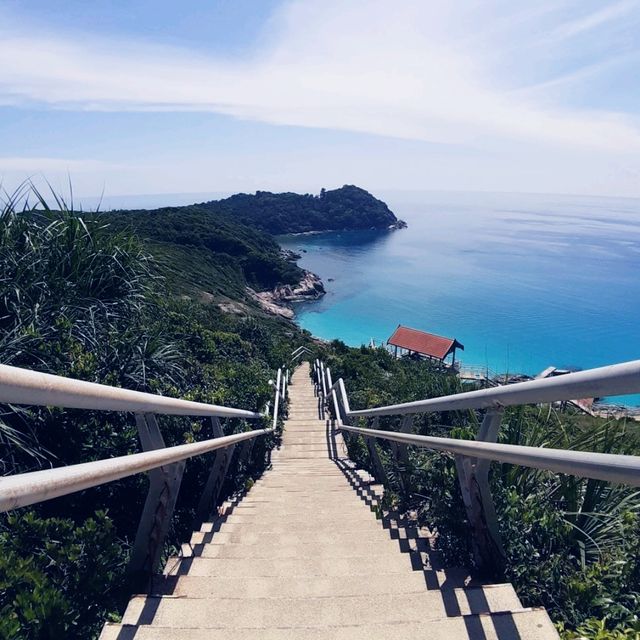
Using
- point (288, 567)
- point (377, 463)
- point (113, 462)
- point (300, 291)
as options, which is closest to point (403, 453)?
point (377, 463)

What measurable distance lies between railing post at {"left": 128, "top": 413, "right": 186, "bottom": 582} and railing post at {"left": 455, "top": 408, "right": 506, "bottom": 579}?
118 cm

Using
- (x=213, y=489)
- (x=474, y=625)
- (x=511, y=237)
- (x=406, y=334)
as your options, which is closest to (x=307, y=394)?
(x=213, y=489)

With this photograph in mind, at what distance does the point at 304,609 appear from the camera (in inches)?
73.9

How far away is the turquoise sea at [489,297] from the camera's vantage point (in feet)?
158

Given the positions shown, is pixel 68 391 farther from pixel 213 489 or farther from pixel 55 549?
pixel 213 489

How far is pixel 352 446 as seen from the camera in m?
6.73

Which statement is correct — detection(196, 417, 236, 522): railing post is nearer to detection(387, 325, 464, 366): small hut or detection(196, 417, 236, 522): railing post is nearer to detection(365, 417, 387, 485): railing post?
detection(365, 417, 387, 485): railing post

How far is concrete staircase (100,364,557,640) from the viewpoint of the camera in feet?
5.45

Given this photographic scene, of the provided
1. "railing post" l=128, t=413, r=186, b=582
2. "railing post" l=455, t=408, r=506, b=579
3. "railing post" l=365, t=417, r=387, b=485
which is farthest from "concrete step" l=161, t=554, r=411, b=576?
"railing post" l=365, t=417, r=387, b=485

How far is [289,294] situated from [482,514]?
5976 centimetres

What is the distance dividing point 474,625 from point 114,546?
1.33 m

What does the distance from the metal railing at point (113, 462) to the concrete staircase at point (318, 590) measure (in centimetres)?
24

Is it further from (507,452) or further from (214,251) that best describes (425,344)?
(507,452)

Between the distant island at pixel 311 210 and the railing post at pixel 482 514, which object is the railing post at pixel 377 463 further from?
the distant island at pixel 311 210
